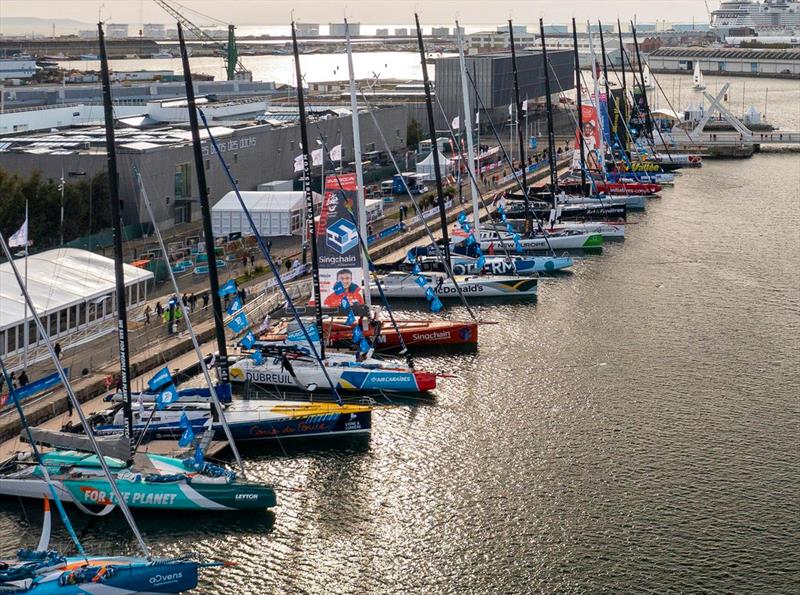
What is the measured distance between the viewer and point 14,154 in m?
53.0

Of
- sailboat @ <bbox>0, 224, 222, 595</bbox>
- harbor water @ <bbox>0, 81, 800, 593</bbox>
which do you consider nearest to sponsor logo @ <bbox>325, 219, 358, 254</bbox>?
harbor water @ <bbox>0, 81, 800, 593</bbox>

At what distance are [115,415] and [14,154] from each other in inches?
1047

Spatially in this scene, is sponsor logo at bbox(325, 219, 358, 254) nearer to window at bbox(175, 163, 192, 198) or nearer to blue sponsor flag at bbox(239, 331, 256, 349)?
blue sponsor flag at bbox(239, 331, 256, 349)

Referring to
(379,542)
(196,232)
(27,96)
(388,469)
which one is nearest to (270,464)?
(388,469)

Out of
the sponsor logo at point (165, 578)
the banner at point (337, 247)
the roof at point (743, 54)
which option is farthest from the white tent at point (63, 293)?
the roof at point (743, 54)

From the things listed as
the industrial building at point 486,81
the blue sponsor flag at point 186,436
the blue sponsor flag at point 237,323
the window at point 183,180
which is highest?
the industrial building at point 486,81

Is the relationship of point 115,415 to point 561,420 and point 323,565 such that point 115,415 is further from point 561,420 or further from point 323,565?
point 561,420

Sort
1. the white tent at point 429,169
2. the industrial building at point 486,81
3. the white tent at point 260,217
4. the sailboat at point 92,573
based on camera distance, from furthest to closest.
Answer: the industrial building at point 486,81 < the white tent at point 429,169 < the white tent at point 260,217 < the sailboat at point 92,573

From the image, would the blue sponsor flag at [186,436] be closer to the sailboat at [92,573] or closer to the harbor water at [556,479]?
the harbor water at [556,479]

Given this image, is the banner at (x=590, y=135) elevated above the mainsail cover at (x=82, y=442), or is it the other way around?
the banner at (x=590, y=135)

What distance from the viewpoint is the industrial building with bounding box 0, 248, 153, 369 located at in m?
33.7

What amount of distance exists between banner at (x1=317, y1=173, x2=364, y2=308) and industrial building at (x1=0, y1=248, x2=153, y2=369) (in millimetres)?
6310

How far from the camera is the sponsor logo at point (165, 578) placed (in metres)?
22.5

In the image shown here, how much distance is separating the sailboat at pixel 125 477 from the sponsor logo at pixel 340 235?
11.0m
